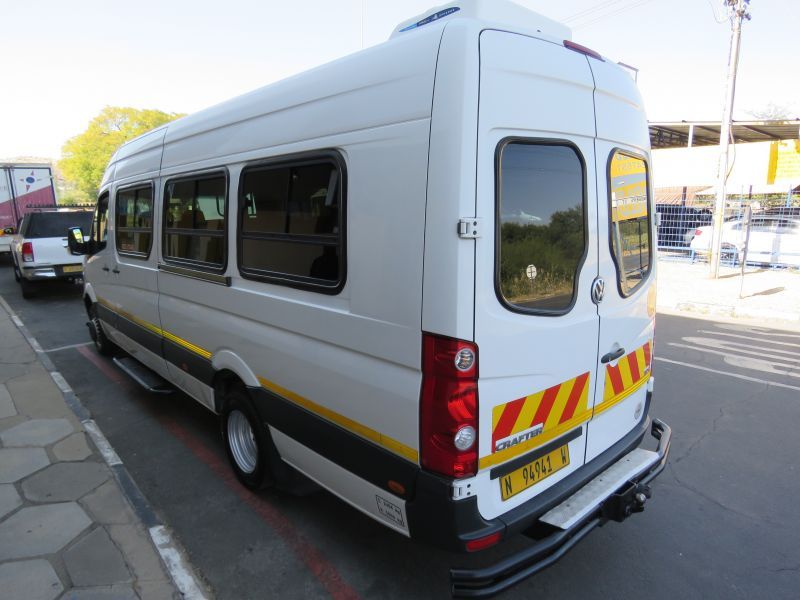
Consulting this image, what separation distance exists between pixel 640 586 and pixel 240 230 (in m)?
3.01

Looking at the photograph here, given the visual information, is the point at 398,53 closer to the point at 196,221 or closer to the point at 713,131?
the point at 196,221

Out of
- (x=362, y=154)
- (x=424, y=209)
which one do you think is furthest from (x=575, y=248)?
(x=362, y=154)

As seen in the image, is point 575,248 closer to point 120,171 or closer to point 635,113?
point 635,113

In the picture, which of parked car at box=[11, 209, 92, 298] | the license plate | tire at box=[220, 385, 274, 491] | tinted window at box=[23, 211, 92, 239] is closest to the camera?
→ the license plate

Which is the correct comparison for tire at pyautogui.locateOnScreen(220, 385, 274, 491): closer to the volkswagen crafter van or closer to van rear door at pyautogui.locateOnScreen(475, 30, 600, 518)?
the volkswagen crafter van

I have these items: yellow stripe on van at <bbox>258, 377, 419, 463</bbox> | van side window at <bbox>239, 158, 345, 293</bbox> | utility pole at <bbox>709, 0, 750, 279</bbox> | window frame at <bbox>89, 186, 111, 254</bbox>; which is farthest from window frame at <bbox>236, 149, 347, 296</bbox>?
utility pole at <bbox>709, 0, 750, 279</bbox>

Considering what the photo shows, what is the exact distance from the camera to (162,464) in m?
3.83

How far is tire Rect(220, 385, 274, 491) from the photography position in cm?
316

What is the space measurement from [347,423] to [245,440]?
1.44 m

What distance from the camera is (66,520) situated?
9.88ft

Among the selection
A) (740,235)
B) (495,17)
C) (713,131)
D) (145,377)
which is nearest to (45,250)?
(145,377)

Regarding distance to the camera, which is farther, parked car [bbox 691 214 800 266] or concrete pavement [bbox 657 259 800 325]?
parked car [bbox 691 214 800 266]

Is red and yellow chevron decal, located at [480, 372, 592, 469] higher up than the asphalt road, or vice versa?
red and yellow chevron decal, located at [480, 372, 592, 469]

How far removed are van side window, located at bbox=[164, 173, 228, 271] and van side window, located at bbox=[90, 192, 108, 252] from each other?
1993 mm
